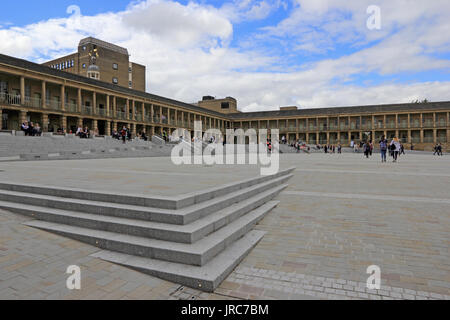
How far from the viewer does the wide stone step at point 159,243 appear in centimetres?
341

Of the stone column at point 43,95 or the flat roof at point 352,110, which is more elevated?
the flat roof at point 352,110

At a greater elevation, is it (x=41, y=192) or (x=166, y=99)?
(x=166, y=99)

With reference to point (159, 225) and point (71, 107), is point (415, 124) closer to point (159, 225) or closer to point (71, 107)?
point (71, 107)

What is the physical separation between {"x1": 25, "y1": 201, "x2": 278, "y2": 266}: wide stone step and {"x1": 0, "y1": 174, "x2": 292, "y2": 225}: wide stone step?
1.14 ft

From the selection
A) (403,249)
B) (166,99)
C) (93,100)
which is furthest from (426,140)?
(403,249)

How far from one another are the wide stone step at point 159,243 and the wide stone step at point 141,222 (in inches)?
2.8

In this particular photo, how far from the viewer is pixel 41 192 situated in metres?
5.52

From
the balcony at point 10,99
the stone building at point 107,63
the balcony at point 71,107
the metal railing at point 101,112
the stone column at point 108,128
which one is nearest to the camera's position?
the balcony at point 10,99

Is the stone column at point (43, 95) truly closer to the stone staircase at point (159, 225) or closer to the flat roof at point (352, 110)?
the stone staircase at point (159, 225)

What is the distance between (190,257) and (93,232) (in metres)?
1.70

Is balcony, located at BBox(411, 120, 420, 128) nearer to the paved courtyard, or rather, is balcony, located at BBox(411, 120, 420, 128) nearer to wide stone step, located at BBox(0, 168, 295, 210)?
the paved courtyard

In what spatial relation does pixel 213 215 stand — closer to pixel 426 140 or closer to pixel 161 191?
pixel 161 191
